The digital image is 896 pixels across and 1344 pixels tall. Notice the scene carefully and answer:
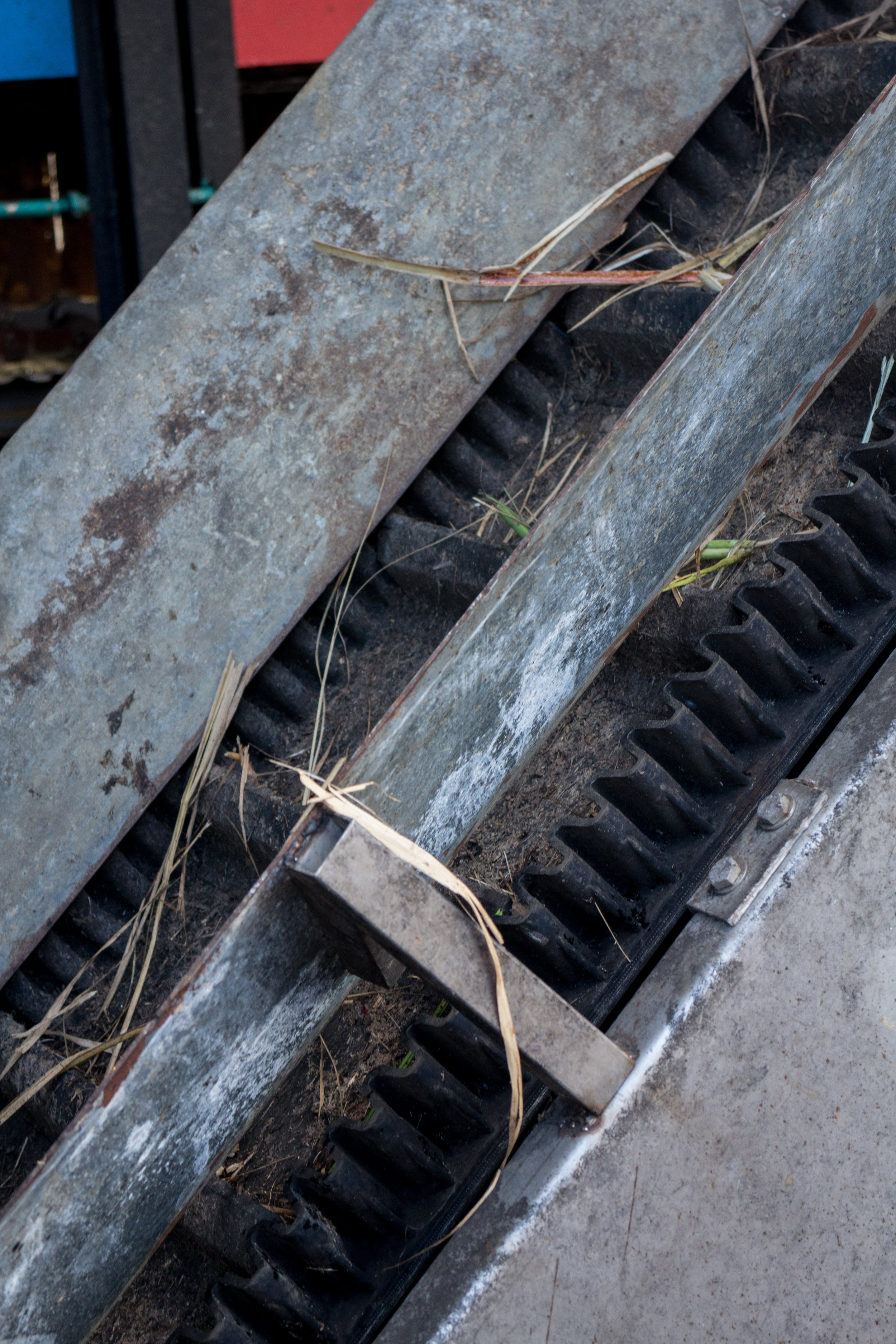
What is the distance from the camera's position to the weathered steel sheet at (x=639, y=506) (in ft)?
4.69

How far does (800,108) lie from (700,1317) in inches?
86.9

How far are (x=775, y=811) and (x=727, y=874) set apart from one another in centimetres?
10

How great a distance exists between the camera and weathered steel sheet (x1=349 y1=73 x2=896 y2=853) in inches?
56.3

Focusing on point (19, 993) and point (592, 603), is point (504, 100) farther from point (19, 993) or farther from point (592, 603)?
point (19, 993)

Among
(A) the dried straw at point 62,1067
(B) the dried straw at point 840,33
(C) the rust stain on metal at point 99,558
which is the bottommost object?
(A) the dried straw at point 62,1067

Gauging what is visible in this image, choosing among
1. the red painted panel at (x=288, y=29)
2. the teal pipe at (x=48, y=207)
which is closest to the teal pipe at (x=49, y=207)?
the teal pipe at (x=48, y=207)

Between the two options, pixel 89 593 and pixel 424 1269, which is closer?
pixel 424 1269

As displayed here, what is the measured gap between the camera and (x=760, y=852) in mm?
1385

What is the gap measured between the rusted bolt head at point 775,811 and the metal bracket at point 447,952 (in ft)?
1.11

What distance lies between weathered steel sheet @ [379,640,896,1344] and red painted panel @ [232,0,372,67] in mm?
4019

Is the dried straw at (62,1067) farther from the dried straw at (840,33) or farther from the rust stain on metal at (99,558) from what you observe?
the dried straw at (840,33)

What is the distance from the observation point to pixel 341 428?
213 cm

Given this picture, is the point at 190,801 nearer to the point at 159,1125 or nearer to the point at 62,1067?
the point at 62,1067

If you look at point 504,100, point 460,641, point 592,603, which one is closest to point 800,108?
point 504,100
